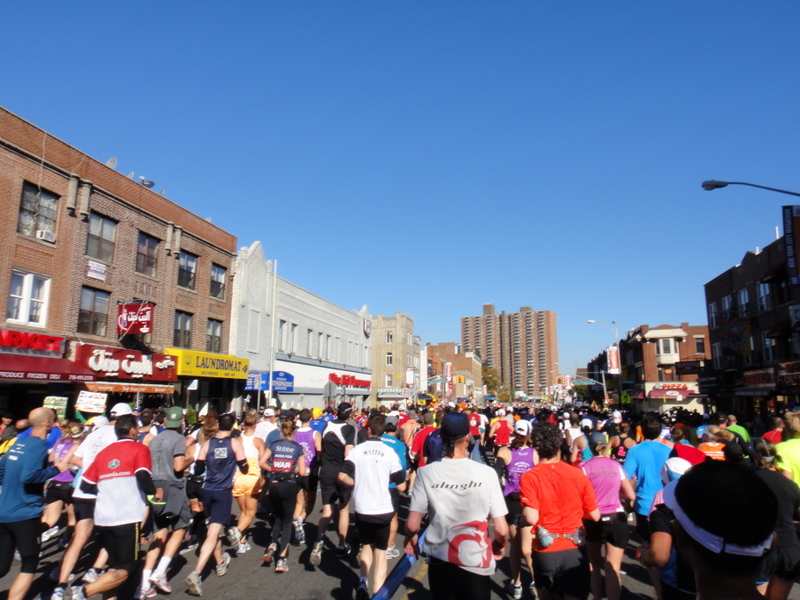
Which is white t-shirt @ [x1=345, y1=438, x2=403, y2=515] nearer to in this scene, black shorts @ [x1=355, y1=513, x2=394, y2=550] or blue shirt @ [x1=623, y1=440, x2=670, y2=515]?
black shorts @ [x1=355, y1=513, x2=394, y2=550]

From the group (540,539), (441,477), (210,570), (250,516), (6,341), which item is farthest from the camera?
(6,341)

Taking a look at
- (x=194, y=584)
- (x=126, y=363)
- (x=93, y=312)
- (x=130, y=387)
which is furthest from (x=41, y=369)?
(x=194, y=584)

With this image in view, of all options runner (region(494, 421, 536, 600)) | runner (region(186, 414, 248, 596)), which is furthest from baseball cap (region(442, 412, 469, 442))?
runner (region(186, 414, 248, 596))

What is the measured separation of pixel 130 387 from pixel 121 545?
17493mm

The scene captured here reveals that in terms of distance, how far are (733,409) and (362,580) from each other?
1508 inches

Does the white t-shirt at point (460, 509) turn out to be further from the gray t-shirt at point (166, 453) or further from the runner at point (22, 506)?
the gray t-shirt at point (166, 453)

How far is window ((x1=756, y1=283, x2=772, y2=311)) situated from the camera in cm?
3172

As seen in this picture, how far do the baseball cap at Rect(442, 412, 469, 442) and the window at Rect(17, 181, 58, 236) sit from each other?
19681 millimetres

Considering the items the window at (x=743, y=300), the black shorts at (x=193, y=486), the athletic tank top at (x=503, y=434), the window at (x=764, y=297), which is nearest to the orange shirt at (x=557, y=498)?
the black shorts at (x=193, y=486)

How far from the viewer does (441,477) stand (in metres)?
4.29

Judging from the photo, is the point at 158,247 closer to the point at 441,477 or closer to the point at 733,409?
the point at 441,477

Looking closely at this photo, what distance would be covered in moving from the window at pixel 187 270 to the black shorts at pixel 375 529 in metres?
23.1

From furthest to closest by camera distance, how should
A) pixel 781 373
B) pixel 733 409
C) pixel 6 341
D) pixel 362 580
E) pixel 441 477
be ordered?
pixel 733 409 → pixel 781 373 → pixel 6 341 → pixel 362 580 → pixel 441 477

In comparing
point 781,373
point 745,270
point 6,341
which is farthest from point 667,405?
point 6,341
